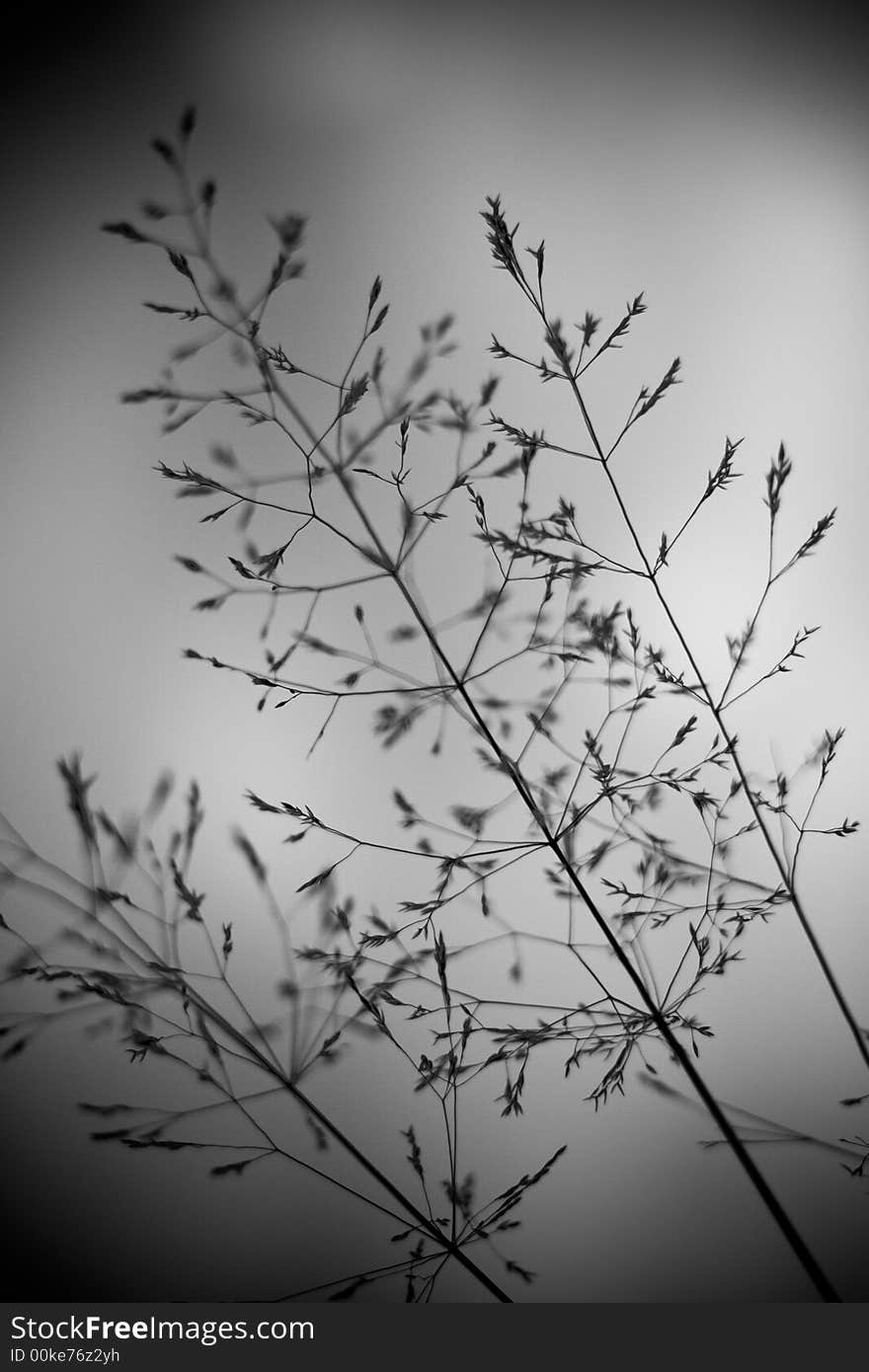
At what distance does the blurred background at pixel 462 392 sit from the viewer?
644 mm

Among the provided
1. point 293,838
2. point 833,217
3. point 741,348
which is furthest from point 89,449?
point 833,217

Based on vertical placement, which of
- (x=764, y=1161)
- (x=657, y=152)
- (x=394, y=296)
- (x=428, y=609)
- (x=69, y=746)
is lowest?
(x=764, y=1161)

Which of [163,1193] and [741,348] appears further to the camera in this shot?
[741,348]

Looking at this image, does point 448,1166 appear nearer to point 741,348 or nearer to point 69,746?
point 69,746

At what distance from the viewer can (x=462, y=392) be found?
2.39ft

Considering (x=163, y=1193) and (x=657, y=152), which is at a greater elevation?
(x=657, y=152)

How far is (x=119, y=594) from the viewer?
707 mm

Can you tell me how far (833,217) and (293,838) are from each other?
31.2 inches

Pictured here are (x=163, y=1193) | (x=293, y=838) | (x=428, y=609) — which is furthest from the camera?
(x=428, y=609)

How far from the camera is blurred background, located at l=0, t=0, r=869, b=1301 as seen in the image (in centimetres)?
64

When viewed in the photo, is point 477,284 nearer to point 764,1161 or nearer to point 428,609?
point 428,609

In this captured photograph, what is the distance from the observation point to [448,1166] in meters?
0.64

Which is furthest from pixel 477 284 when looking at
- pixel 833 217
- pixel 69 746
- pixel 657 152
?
pixel 69 746

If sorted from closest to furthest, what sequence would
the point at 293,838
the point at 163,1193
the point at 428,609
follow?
the point at 293,838
the point at 163,1193
the point at 428,609
